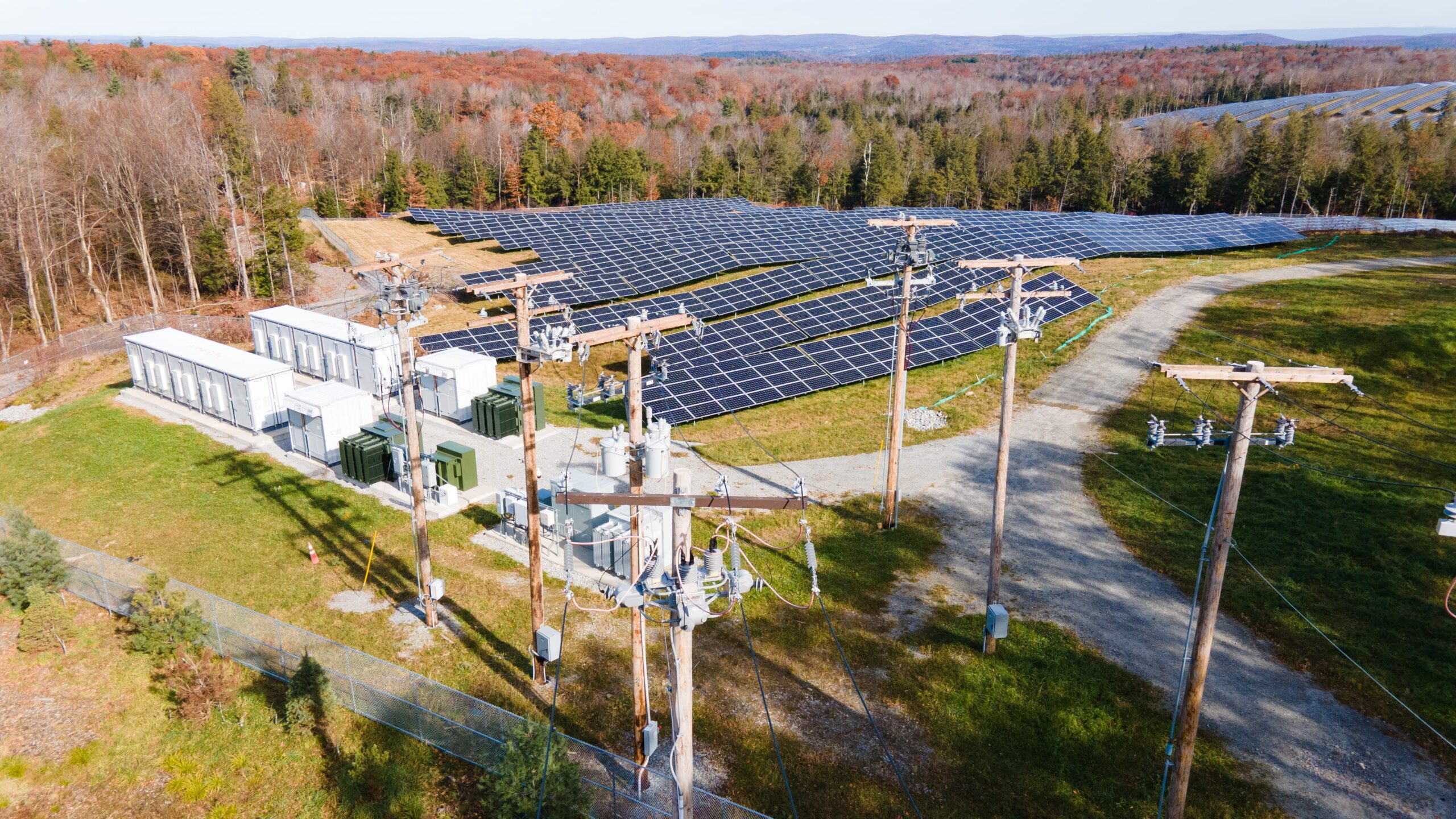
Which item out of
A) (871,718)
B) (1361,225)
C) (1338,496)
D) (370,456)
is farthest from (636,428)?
(1361,225)

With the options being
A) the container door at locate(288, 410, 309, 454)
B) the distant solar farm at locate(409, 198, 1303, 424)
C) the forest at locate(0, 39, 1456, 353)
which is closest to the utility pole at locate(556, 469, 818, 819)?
the distant solar farm at locate(409, 198, 1303, 424)

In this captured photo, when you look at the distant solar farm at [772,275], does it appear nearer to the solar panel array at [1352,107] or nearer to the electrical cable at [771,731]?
the electrical cable at [771,731]

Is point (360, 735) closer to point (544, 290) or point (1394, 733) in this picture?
point (1394, 733)

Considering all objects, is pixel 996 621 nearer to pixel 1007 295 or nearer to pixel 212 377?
pixel 1007 295

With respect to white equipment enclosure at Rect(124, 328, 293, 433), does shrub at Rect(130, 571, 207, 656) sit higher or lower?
lower

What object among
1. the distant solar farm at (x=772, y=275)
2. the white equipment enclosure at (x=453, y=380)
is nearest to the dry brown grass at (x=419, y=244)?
the distant solar farm at (x=772, y=275)

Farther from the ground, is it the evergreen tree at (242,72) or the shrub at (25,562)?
the evergreen tree at (242,72)

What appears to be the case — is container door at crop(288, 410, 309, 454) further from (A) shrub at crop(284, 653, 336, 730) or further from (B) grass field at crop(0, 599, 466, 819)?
(A) shrub at crop(284, 653, 336, 730)
